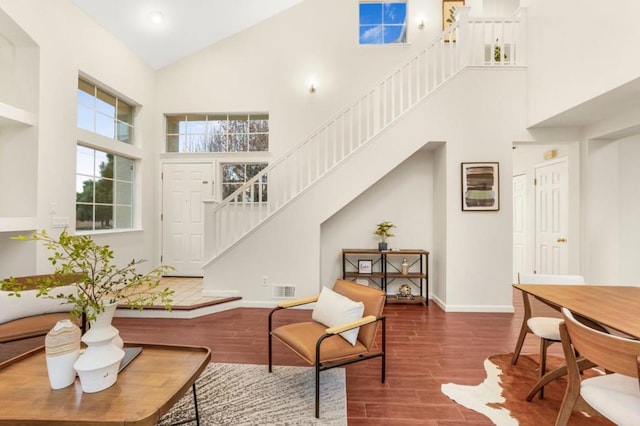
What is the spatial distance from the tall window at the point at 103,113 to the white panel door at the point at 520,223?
7435 millimetres

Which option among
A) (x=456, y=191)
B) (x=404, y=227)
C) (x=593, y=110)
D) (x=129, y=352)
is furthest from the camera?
(x=404, y=227)

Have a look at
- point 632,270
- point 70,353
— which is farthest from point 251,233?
point 632,270

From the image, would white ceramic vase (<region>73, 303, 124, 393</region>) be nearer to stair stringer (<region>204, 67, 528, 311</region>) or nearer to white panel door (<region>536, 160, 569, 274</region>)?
stair stringer (<region>204, 67, 528, 311</region>)

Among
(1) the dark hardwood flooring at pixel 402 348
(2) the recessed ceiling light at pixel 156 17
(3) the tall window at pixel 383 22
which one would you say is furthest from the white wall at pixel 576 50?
(2) the recessed ceiling light at pixel 156 17

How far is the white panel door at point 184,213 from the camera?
18.8 ft

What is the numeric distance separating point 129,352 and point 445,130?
4425mm

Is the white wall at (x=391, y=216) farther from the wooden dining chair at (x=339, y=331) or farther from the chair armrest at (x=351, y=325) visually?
the chair armrest at (x=351, y=325)

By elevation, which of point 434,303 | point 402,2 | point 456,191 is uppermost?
point 402,2

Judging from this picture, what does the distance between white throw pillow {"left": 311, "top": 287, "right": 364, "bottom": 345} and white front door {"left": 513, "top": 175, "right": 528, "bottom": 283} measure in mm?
4921

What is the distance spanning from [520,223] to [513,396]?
4738 mm

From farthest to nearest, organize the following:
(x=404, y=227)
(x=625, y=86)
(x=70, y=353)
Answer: (x=404, y=227), (x=625, y=86), (x=70, y=353)

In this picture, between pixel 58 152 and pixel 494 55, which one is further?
pixel 494 55

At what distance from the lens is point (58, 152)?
3922 mm

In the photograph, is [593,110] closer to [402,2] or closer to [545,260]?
[545,260]
